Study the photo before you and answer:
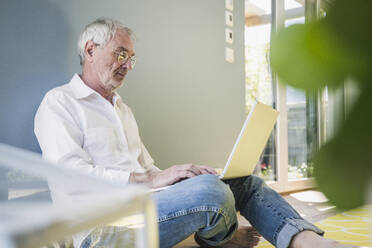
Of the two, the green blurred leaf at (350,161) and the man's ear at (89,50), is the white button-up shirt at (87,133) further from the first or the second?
the green blurred leaf at (350,161)

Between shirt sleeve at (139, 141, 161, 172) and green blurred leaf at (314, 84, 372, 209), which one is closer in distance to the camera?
green blurred leaf at (314, 84, 372, 209)

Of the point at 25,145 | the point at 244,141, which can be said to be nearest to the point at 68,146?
the point at 25,145

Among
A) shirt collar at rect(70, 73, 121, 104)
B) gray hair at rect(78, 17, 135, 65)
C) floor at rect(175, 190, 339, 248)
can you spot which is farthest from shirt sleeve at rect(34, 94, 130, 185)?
floor at rect(175, 190, 339, 248)

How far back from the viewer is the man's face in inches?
65.1

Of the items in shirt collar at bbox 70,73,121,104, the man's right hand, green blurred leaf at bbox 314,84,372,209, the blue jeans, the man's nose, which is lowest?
the blue jeans

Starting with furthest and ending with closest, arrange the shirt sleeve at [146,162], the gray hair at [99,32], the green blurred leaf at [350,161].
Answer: the shirt sleeve at [146,162] < the gray hair at [99,32] < the green blurred leaf at [350,161]

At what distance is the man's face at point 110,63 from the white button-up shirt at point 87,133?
0.28 ft

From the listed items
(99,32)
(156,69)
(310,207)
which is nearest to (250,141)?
(99,32)

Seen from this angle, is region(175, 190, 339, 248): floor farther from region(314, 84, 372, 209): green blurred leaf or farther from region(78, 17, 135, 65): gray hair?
region(78, 17, 135, 65): gray hair

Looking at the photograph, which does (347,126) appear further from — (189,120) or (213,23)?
(213,23)

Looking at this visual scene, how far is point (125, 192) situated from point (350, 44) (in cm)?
30

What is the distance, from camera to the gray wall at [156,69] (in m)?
1.52

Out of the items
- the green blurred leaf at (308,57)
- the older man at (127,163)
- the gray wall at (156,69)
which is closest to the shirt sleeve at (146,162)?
the older man at (127,163)

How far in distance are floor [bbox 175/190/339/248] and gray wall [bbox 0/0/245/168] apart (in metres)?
0.54
